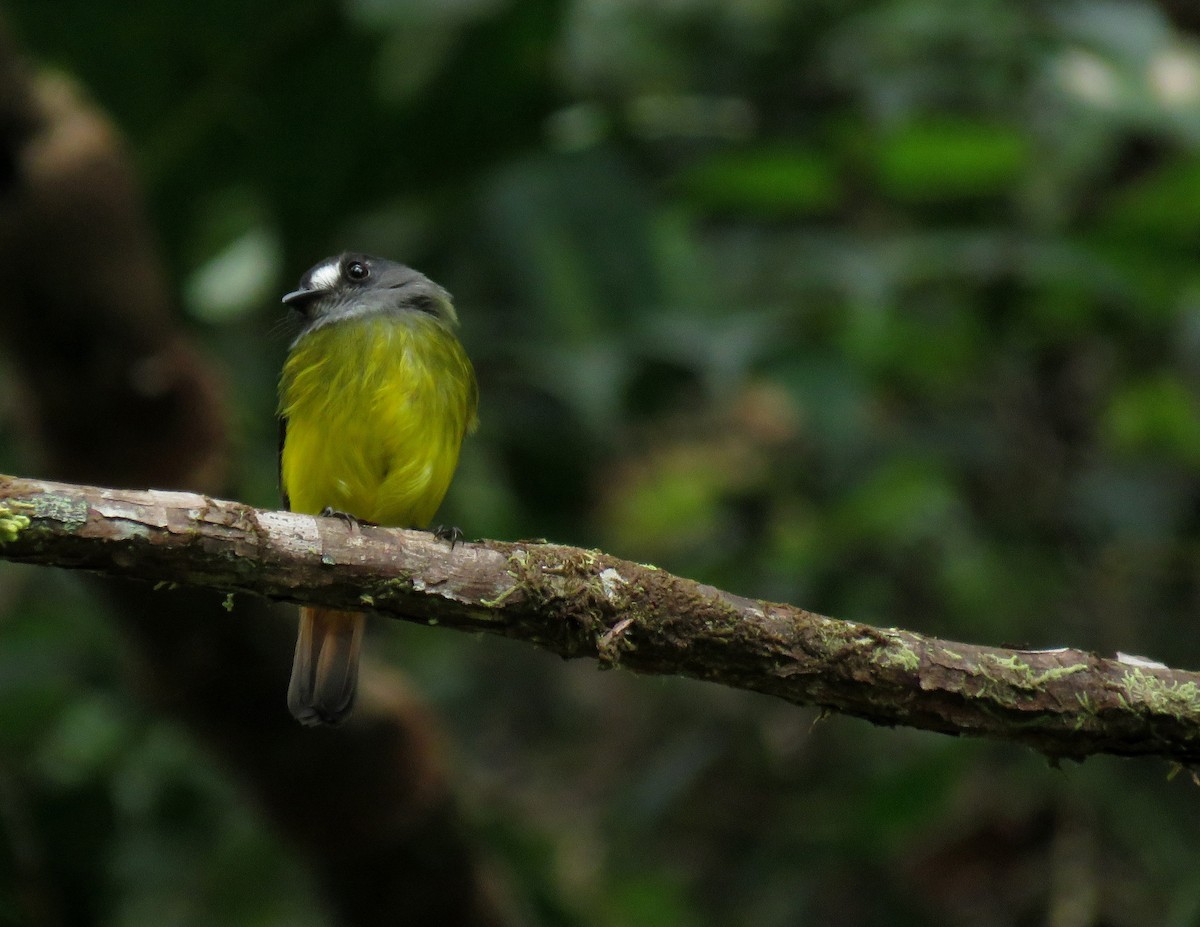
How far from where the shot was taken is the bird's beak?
12.9 ft

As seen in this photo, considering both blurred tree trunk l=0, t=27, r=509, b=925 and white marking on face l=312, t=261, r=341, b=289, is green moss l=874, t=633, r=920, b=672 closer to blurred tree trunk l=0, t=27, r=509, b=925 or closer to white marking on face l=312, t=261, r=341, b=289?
blurred tree trunk l=0, t=27, r=509, b=925

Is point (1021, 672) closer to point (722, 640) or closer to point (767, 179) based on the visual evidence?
point (722, 640)

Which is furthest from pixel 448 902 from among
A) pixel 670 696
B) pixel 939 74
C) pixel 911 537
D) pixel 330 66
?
pixel 939 74

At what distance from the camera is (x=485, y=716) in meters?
6.27

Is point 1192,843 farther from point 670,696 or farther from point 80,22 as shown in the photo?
point 80,22

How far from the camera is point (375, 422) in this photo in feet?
11.3

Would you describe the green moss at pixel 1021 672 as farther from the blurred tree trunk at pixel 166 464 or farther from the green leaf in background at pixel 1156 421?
the green leaf in background at pixel 1156 421

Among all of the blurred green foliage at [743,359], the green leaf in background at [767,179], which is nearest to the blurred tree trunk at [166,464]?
the blurred green foliage at [743,359]

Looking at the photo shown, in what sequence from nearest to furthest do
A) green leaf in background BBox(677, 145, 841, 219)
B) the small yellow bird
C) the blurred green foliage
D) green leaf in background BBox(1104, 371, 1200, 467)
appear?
the small yellow bird < the blurred green foliage < green leaf in background BBox(677, 145, 841, 219) < green leaf in background BBox(1104, 371, 1200, 467)

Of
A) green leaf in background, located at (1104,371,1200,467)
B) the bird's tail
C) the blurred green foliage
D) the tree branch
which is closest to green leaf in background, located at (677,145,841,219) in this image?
the blurred green foliage

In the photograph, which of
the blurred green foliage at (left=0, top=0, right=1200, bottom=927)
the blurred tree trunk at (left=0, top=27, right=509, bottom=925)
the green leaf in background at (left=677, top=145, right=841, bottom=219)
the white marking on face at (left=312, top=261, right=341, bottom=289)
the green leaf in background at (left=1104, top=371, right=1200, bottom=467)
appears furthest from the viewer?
the green leaf in background at (left=1104, top=371, right=1200, bottom=467)

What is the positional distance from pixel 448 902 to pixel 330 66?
256 centimetres

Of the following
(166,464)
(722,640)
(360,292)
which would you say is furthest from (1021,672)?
(166,464)

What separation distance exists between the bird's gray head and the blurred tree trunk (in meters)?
0.36
